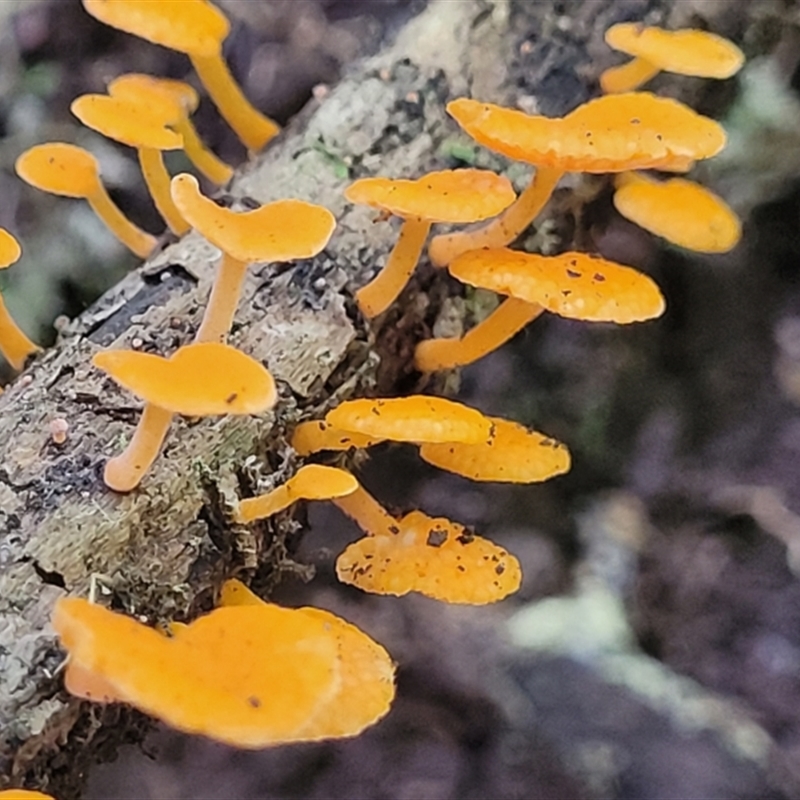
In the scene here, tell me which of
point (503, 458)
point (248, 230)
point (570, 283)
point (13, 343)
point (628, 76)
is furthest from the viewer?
point (628, 76)

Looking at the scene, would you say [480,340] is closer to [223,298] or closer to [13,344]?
[223,298]

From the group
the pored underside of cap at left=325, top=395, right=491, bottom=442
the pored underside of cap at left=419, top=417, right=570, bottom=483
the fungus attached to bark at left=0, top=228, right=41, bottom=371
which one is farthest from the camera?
the fungus attached to bark at left=0, top=228, right=41, bottom=371

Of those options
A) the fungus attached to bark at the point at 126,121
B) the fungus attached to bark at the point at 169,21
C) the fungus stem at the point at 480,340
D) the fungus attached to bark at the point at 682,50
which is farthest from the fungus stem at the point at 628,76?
the fungus attached to bark at the point at 126,121

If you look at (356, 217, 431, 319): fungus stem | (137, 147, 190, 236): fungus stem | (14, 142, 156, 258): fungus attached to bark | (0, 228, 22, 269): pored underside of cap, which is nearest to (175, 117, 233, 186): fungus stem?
(137, 147, 190, 236): fungus stem

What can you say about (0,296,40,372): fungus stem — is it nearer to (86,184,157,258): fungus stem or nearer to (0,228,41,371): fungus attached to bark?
(0,228,41,371): fungus attached to bark

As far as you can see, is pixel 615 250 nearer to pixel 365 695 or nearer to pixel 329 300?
pixel 329 300

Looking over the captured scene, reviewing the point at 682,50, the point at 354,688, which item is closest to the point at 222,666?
the point at 354,688
